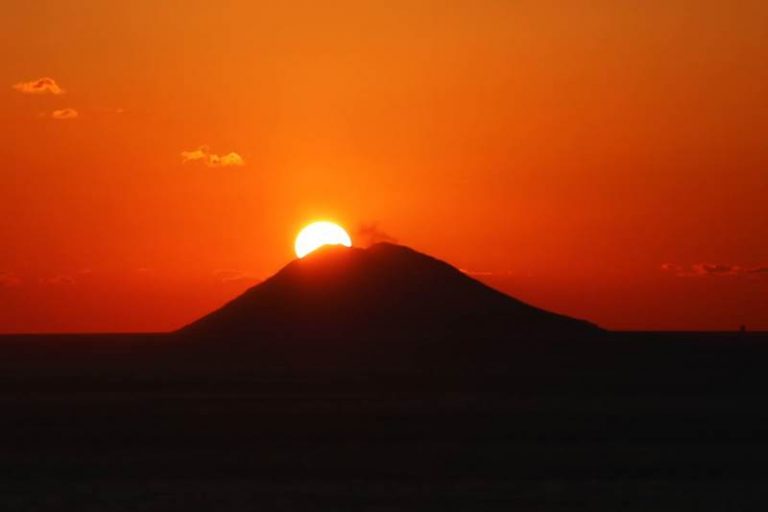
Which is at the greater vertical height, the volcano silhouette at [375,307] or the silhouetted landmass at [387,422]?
the volcano silhouette at [375,307]

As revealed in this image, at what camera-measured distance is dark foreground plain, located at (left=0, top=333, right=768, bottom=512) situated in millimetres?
16391

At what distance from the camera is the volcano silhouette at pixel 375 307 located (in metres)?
55.2

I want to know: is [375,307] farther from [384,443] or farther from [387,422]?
[384,443]

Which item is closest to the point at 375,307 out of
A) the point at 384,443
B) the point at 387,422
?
the point at 387,422

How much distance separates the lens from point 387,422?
82.3 feet

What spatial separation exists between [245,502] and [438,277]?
4486cm

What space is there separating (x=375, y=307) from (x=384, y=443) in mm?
35558

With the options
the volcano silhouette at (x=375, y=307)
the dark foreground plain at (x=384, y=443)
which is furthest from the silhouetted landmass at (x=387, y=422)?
the volcano silhouette at (x=375, y=307)

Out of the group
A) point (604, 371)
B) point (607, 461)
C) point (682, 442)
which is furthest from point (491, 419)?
point (604, 371)

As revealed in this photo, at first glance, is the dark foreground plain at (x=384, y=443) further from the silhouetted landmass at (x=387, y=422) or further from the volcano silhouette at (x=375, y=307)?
the volcano silhouette at (x=375, y=307)

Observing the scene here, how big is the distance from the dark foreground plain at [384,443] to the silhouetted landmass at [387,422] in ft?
0.20

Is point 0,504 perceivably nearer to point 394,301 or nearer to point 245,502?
point 245,502

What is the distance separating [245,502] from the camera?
16.0m

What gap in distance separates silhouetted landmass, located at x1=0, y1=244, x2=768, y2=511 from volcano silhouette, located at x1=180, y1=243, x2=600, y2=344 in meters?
0.18
